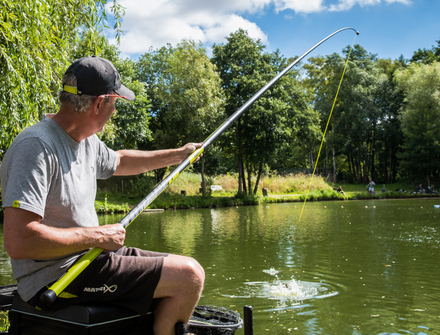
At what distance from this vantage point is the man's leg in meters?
1.86

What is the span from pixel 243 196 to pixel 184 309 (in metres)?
23.2

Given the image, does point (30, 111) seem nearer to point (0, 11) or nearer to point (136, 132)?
point (0, 11)

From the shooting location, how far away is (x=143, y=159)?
2.59m

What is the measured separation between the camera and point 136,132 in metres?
24.2

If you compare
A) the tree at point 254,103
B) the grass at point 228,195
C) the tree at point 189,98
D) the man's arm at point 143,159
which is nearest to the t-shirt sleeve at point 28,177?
the man's arm at point 143,159

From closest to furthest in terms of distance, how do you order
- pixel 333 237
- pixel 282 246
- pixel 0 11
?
pixel 0 11, pixel 282 246, pixel 333 237

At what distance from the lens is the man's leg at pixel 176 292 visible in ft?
6.12

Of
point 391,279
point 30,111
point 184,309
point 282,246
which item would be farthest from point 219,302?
point 282,246

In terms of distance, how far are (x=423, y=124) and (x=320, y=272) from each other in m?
30.8

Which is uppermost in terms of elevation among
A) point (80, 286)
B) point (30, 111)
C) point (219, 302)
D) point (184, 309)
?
point (30, 111)

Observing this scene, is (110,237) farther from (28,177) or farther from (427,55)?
(427,55)

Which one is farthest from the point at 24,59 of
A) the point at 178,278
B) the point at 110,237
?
the point at 178,278

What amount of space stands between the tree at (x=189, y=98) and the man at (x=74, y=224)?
22.7 metres

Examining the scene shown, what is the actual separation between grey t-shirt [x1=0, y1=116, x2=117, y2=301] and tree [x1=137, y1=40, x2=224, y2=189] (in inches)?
894
